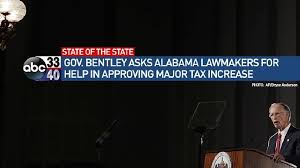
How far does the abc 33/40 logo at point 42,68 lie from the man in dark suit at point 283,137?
2.07 m

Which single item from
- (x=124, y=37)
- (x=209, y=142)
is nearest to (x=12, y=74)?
(x=124, y=37)

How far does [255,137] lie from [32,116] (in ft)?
6.98

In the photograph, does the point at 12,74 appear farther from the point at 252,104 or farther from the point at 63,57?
the point at 252,104

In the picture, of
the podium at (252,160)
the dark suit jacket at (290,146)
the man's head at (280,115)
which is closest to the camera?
the podium at (252,160)

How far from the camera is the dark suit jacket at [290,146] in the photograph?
4.75 m

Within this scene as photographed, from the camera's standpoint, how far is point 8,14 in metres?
3.71

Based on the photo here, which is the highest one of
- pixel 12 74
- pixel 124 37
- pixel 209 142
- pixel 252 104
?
pixel 124 37

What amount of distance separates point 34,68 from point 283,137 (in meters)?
2.45

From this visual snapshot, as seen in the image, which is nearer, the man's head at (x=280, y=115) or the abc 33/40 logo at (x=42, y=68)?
the man's head at (x=280, y=115)

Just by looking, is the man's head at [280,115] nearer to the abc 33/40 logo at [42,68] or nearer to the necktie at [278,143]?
the necktie at [278,143]

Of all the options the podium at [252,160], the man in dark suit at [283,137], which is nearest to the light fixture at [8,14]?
the podium at [252,160]

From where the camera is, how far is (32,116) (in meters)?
5.22

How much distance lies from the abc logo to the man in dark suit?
86.7 inches

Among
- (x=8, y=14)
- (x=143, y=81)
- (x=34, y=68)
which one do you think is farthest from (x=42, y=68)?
(x=8, y=14)
